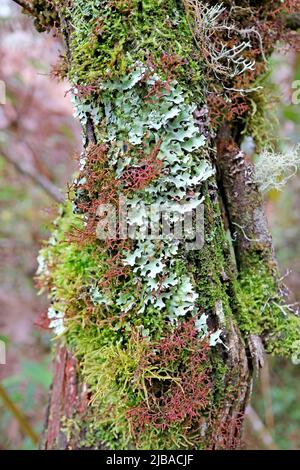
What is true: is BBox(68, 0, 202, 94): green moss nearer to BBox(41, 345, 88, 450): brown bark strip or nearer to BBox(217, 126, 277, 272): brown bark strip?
BBox(217, 126, 277, 272): brown bark strip

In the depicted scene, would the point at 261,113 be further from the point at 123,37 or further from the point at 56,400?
the point at 56,400

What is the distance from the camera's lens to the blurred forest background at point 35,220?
2941 mm

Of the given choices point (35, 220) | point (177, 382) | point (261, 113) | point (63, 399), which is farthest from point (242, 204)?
point (35, 220)

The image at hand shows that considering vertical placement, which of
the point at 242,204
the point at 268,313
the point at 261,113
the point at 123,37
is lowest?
the point at 268,313

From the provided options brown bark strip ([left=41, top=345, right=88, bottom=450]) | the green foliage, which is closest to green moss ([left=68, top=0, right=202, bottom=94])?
the green foliage

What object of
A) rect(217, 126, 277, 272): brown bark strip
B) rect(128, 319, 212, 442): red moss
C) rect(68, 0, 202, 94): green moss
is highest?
rect(68, 0, 202, 94): green moss

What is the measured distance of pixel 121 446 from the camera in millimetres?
1203

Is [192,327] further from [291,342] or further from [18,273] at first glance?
[18,273]

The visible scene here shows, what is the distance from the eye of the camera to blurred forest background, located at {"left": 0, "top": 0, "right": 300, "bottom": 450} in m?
2.94

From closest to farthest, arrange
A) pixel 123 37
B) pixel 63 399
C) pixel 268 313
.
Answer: pixel 123 37 < pixel 268 313 < pixel 63 399

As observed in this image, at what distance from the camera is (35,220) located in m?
3.55

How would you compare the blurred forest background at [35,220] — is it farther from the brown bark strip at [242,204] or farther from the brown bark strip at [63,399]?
the brown bark strip at [242,204]

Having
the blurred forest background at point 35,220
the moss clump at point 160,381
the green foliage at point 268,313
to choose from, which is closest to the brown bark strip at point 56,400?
the moss clump at point 160,381

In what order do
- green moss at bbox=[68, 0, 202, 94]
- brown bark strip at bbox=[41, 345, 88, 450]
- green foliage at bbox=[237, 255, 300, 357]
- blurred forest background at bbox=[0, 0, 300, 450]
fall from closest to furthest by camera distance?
green moss at bbox=[68, 0, 202, 94]
green foliage at bbox=[237, 255, 300, 357]
brown bark strip at bbox=[41, 345, 88, 450]
blurred forest background at bbox=[0, 0, 300, 450]
